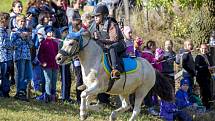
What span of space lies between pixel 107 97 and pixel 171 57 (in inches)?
76.8

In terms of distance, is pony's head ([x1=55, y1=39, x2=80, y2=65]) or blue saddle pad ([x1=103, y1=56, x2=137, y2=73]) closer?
pony's head ([x1=55, y1=39, x2=80, y2=65])

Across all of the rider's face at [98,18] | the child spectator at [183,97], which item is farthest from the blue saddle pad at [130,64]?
the child spectator at [183,97]

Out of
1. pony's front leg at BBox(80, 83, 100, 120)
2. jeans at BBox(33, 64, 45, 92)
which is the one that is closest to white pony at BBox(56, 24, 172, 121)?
pony's front leg at BBox(80, 83, 100, 120)

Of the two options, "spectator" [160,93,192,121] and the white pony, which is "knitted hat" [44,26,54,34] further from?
"spectator" [160,93,192,121]

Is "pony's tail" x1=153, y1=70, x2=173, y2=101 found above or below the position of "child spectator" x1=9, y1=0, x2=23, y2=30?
below

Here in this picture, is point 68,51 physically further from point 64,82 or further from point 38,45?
point 64,82

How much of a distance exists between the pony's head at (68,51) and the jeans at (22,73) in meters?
2.31

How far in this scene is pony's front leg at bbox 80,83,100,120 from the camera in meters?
11.0

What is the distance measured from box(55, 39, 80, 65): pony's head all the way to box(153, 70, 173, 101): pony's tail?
2982mm

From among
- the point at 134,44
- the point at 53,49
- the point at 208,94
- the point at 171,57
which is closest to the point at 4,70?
the point at 53,49

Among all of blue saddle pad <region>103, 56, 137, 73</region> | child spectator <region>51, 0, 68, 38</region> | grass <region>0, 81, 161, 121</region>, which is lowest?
grass <region>0, 81, 161, 121</region>

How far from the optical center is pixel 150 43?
15.1m

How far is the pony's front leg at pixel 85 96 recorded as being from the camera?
1103cm

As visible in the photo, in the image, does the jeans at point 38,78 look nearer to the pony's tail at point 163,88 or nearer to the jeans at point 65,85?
the jeans at point 65,85
